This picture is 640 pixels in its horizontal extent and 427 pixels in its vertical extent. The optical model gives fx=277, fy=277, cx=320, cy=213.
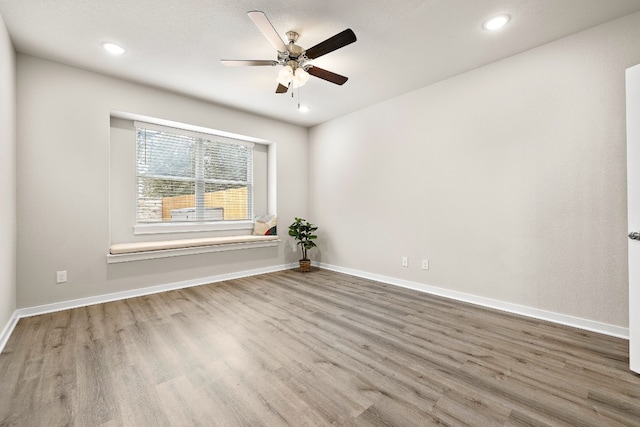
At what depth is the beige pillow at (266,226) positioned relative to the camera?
16.2 ft

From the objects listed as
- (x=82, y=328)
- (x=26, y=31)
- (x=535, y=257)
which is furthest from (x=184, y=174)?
(x=535, y=257)

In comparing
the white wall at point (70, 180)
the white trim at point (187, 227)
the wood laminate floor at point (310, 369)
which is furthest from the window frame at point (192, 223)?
the wood laminate floor at point (310, 369)

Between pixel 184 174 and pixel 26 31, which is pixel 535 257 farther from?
pixel 26 31

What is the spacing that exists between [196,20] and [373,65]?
1.81m

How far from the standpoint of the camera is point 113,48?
2.77 meters

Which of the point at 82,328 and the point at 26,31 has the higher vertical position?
the point at 26,31

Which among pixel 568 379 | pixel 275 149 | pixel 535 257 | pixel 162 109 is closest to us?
pixel 568 379

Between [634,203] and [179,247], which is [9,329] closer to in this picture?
[179,247]

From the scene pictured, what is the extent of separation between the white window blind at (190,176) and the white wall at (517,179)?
2285 mm

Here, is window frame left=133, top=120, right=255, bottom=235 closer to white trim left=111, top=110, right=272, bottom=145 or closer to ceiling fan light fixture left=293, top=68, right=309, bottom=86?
white trim left=111, top=110, right=272, bottom=145

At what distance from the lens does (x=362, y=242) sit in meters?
4.48

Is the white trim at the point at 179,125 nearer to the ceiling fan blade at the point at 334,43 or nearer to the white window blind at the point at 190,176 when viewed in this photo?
the white window blind at the point at 190,176

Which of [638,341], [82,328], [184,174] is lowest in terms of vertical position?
[82,328]

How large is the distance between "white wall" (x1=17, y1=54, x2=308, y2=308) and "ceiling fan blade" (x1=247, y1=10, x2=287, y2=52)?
2.30m
